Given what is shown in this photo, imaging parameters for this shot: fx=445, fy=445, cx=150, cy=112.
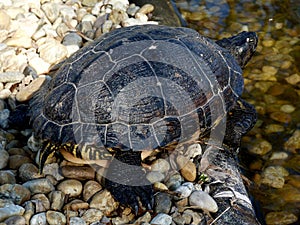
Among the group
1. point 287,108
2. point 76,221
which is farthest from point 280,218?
point 76,221

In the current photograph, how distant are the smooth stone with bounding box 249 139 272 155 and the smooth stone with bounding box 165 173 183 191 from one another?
765 mm

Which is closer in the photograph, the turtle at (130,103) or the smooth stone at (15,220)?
the smooth stone at (15,220)

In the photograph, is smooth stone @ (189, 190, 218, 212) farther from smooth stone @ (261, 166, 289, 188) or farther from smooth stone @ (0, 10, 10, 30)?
smooth stone @ (0, 10, 10, 30)

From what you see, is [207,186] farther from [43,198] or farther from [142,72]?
[43,198]

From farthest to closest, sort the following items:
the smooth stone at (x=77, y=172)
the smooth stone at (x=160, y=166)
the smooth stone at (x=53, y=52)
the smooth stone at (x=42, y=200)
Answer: the smooth stone at (x=53, y=52) < the smooth stone at (x=160, y=166) < the smooth stone at (x=77, y=172) < the smooth stone at (x=42, y=200)

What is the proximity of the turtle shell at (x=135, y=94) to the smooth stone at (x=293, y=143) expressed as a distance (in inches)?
23.8

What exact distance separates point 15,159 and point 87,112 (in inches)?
21.0

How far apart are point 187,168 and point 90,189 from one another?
566mm

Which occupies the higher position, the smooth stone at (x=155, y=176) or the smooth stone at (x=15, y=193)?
the smooth stone at (x=15, y=193)

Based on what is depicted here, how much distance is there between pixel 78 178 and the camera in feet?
8.06

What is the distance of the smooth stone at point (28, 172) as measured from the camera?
7.93 feet

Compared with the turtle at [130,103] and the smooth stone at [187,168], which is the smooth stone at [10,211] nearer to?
the turtle at [130,103]

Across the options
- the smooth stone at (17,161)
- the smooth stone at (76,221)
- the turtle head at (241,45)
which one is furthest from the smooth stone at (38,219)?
the turtle head at (241,45)

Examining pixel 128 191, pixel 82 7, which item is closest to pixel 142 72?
pixel 128 191
